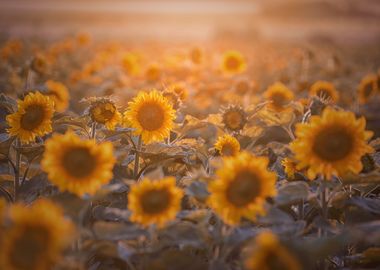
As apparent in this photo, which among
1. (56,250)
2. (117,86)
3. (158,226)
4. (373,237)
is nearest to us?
(56,250)

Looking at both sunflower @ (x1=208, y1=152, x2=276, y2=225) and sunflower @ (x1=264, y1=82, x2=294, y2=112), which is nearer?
sunflower @ (x1=208, y1=152, x2=276, y2=225)

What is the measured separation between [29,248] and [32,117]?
1188 millimetres

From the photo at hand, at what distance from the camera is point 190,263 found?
2.43m

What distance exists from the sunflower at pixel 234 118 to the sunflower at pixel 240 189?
1104mm

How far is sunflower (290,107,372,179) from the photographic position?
7.77ft

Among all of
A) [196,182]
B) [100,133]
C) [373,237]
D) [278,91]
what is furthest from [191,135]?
[373,237]

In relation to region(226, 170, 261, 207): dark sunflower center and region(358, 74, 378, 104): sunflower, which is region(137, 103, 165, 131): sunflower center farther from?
region(358, 74, 378, 104): sunflower

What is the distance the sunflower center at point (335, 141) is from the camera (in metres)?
2.36

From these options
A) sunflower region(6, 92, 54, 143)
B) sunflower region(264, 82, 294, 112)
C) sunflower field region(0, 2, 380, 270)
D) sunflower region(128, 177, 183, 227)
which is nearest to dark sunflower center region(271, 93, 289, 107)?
sunflower region(264, 82, 294, 112)

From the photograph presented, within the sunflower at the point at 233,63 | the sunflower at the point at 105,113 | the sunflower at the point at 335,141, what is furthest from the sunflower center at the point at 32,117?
the sunflower at the point at 233,63

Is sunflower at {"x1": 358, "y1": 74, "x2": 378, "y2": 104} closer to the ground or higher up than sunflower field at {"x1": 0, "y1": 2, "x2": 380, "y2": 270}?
higher up

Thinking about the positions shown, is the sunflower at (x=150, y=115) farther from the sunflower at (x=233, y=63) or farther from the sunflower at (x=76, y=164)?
the sunflower at (x=233, y=63)

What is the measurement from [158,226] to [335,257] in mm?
1334

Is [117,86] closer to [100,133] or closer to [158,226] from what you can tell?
[100,133]
